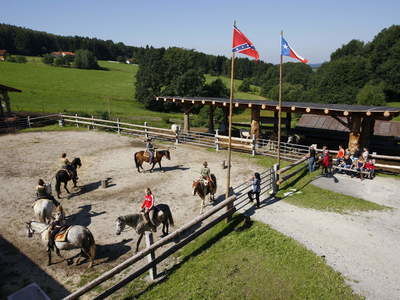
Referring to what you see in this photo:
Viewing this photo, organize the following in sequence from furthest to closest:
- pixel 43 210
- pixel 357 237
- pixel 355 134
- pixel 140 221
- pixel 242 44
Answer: pixel 355 134 → pixel 43 210 → pixel 357 237 → pixel 242 44 → pixel 140 221

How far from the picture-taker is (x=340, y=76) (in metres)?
60.6

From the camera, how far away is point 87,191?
13.9 m

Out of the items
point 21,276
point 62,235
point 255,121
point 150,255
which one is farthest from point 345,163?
point 21,276

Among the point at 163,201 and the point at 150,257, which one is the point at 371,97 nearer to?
the point at 163,201

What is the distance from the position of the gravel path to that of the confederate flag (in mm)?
6029

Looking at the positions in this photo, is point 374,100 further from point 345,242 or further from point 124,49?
point 124,49

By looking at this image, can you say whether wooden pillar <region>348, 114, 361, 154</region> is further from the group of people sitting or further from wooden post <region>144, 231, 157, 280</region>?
wooden post <region>144, 231, 157, 280</region>

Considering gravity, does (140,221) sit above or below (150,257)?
above

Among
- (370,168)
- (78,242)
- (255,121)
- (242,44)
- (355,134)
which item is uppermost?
(242,44)

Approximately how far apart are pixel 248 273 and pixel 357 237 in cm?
428

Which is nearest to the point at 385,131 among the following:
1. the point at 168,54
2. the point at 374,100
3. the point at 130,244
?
the point at 130,244

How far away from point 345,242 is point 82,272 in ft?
26.8

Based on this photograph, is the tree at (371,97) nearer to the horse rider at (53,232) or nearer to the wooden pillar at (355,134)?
the wooden pillar at (355,134)

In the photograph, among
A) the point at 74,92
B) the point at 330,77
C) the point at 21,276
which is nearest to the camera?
the point at 21,276
